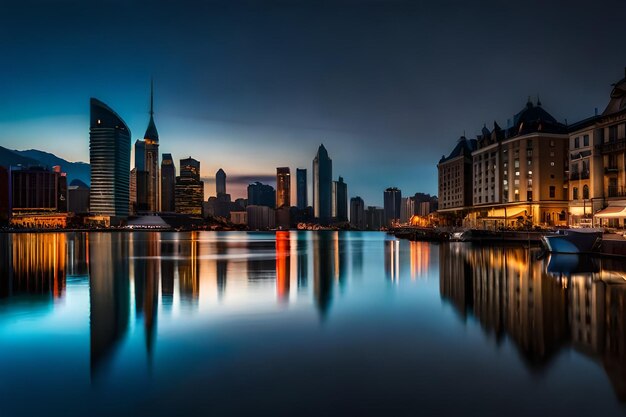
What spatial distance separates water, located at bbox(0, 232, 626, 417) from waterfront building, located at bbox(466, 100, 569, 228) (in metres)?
67.2

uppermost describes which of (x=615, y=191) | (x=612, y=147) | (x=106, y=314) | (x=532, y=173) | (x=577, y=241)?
(x=612, y=147)

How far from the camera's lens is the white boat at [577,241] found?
4291 centimetres

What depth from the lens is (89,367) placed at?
11.2 meters

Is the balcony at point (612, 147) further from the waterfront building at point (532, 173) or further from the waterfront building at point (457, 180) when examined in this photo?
the waterfront building at point (457, 180)

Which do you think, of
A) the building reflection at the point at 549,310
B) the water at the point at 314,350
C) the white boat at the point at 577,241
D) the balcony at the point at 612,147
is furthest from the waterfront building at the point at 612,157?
the water at the point at 314,350

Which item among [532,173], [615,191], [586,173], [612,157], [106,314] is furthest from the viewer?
[532,173]

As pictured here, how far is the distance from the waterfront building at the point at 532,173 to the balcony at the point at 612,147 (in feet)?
99.2

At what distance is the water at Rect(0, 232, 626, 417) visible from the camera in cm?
903

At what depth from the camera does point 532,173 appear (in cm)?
8838

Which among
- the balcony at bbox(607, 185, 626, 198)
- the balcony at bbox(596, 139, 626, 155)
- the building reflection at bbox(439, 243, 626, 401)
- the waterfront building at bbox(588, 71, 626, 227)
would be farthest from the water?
the balcony at bbox(596, 139, 626, 155)

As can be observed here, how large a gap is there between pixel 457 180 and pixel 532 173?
51687 millimetres

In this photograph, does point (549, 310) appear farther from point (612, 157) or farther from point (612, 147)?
point (612, 157)

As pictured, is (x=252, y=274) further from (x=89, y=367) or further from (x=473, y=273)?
(x=89, y=367)

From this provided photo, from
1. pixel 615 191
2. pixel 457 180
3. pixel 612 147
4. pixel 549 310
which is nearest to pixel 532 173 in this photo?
pixel 615 191
